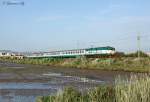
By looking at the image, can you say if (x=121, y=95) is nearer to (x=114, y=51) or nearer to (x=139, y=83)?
(x=139, y=83)

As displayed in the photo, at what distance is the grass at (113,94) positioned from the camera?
1132 centimetres

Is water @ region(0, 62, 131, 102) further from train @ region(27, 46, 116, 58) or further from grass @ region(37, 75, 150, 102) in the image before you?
train @ region(27, 46, 116, 58)

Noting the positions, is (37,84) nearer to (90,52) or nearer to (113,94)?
(113,94)

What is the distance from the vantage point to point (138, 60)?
50438mm

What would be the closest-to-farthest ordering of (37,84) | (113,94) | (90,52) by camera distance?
1. (113,94)
2. (37,84)
3. (90,52)

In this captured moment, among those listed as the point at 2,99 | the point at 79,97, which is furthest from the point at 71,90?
the point at 2,99

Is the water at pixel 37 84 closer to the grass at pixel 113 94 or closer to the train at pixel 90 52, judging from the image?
the grass at pixel 113 94

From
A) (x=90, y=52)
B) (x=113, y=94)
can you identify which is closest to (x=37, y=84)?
(x=113, y=94)

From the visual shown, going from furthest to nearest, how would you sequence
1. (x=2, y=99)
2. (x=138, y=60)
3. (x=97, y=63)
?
(x=97, y=63) → (x=138, y=60) → (x=2, y=99)

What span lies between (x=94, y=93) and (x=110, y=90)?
42.6 inches

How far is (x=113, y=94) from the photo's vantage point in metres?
13.0

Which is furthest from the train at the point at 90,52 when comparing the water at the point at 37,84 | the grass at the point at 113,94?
the grass at the point at 113,94

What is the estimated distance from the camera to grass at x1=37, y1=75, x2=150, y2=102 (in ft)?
37.1

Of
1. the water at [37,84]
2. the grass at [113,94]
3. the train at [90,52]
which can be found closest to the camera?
the grass at [113,94]
